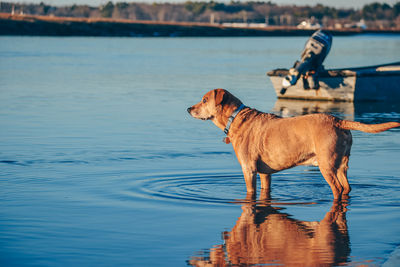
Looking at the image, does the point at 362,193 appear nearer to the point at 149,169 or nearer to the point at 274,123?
the point at 274,123

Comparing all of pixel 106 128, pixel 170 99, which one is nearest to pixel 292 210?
pixel 106 128

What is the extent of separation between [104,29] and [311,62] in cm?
10144

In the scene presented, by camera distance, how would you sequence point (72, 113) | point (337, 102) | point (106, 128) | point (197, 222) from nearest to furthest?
1. point (197, 222)
2. point (106, 128)
3. point (72, 113)
4. point (337, 102)

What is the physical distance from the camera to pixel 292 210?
978 centimetres

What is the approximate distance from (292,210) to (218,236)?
1.67m

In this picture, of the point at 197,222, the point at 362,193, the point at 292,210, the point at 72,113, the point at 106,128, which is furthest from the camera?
the point at 72,113

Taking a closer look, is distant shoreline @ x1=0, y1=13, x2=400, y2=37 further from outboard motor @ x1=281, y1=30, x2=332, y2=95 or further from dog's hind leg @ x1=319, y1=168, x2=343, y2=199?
dog's hind leg @ x1=319, y1=168, x2=343, y2=199

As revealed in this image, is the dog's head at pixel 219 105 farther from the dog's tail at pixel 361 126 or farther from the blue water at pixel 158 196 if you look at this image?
the dog's tail at pixel 361 126

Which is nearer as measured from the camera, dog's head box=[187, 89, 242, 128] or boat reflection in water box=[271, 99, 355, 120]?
dog's head box=[187, 89, 242, 128]

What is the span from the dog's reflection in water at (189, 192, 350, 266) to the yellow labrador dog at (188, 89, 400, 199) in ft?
1.88

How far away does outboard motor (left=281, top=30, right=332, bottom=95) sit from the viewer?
24234 mm

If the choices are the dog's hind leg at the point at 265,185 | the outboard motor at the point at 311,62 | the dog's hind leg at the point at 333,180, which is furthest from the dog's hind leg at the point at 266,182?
the outboard motor at the point at 311,62

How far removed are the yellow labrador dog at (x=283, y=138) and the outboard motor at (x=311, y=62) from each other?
551 inches

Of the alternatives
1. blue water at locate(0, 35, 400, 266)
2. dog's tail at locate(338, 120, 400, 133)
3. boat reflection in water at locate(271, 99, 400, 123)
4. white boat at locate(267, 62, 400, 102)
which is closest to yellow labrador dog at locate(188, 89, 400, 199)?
dog's tail at locate(338, 120, 400, 133)
